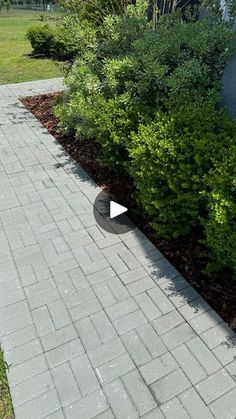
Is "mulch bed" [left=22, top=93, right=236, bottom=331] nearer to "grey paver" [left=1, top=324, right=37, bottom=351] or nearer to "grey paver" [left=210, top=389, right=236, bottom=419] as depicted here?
"grey paver" [left=210, top=389, right=236, bottom=419]

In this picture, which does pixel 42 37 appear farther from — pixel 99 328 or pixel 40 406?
pixel 40 406

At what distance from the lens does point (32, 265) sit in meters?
3.96

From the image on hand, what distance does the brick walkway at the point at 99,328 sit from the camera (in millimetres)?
2729

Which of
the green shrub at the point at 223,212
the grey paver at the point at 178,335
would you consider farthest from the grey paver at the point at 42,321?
the green shrub at the point at 223,212

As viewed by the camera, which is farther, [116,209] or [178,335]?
[116,209]

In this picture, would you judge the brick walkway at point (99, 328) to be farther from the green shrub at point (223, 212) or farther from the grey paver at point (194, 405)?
the green shrub at point (223, 212)

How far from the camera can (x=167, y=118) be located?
425cm

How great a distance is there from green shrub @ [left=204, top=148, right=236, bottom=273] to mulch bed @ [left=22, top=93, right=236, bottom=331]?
0.40m

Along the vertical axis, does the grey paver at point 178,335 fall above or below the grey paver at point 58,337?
above

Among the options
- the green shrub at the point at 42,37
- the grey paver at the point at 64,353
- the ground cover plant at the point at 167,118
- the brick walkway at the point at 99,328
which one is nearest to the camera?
the brick walkway at the point at 99,328
